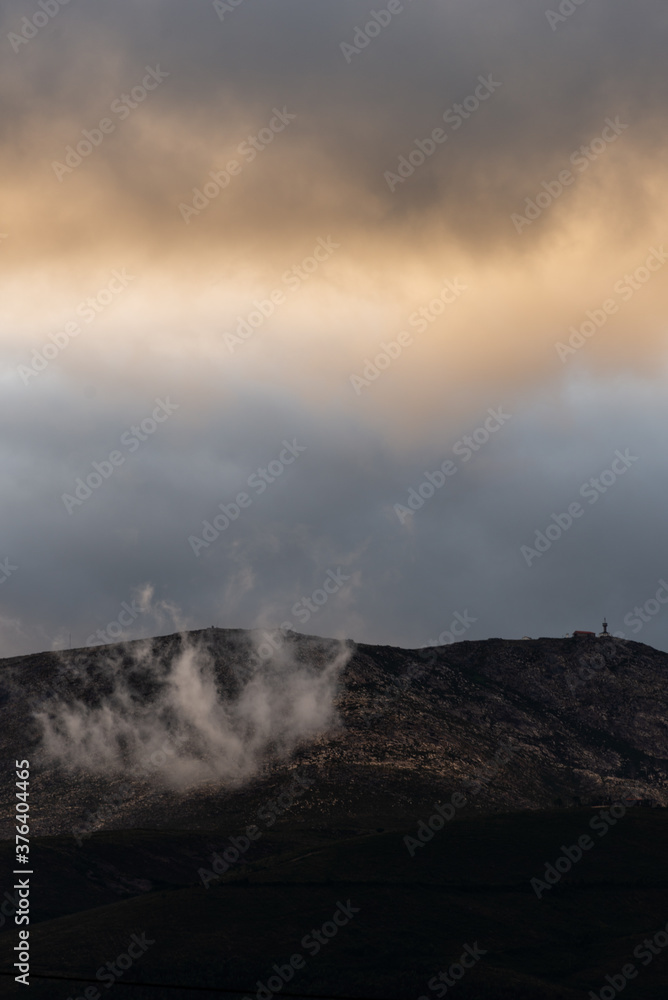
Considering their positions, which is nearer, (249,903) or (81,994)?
(81,994)

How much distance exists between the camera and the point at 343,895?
19675cm

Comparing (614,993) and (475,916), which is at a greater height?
(475,916)

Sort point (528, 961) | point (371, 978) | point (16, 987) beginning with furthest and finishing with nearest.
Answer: point (528, 961), point (371, 978), point (16, 987)

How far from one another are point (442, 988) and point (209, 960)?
3512 centimetres


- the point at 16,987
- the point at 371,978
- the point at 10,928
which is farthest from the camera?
the point at 10,928

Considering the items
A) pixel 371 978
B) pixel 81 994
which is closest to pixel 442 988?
pixel 371 978

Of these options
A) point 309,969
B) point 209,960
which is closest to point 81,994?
point 209,960

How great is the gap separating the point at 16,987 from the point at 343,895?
207 ft

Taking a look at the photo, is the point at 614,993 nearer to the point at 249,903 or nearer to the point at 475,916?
the point at 475,916

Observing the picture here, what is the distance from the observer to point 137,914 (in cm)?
18438

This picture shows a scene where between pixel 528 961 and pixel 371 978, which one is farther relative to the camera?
pixel 528 961

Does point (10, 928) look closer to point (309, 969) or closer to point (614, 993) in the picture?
point (309, 969)

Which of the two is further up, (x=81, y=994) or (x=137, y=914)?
(x=137, y=914)

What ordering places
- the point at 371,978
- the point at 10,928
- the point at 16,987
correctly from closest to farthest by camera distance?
the point at 16,987 < the point at 371,978 < the point at 10,928
